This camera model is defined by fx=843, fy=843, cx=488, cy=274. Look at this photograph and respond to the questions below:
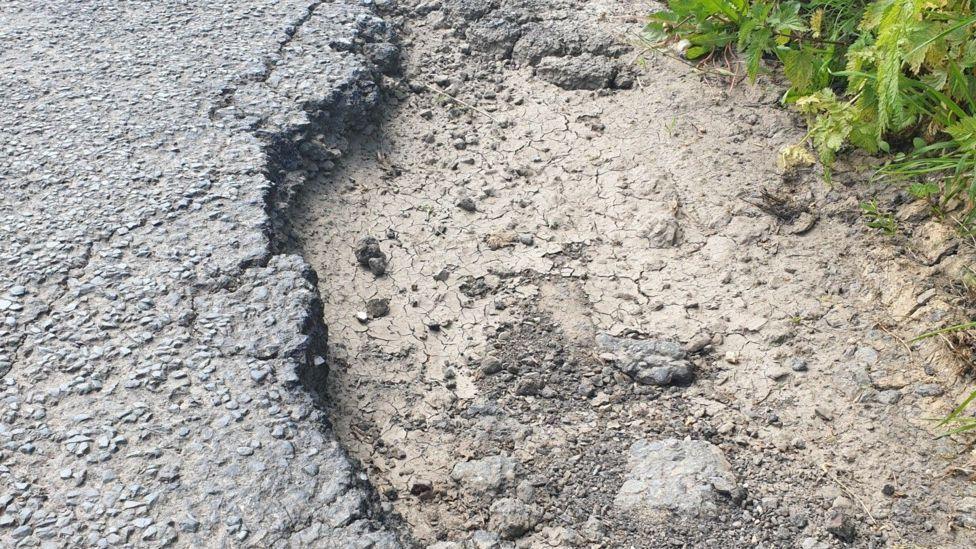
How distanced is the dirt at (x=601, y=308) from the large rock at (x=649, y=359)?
17 mm

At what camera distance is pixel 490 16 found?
12.7 ft

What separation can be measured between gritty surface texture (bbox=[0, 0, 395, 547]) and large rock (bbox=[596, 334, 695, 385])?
91 centimetres

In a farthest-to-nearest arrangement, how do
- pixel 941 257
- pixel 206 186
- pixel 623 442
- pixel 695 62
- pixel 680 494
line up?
pixel 695 62 → pixel 206 186 → pixel 941 257 → pixel 623 442 → pixel 680 494

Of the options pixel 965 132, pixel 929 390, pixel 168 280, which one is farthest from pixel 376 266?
pixel 965 132

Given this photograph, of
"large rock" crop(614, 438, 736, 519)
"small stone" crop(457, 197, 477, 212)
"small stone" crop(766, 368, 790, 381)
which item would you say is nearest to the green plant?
"small stone" crop(766, 368, 790, 381)

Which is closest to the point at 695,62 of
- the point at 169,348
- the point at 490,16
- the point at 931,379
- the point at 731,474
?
the point at 490,16

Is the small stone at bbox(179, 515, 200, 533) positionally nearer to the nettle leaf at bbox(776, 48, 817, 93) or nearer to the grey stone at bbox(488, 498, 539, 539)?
the grey stone at bbox(488, 498, 539, 539)

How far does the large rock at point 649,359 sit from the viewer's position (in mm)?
2545

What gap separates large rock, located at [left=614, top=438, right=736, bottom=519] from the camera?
85.7 inches

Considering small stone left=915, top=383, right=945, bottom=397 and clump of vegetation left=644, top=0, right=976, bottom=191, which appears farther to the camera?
clump of vegetation left=644, top=0, right=976, bottom=191

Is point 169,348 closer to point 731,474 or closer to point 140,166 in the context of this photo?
point 140,166

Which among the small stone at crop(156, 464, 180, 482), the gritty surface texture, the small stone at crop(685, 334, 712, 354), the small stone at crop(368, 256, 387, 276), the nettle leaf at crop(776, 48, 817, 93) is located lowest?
the small stone at crop(368, 256, 387, 276)

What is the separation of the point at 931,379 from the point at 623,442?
0.89 meters

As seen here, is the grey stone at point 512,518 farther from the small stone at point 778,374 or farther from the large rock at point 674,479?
the small stone at point 778,374
